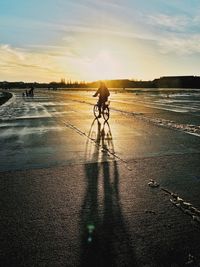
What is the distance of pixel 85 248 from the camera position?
169 inches

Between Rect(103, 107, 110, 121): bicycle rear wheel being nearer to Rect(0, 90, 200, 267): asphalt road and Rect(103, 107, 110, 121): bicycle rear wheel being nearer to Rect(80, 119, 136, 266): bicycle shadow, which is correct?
Rect(0, 90, 200, 267): asphalt road

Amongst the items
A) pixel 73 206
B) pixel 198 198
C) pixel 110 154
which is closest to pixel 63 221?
pixel 73 206

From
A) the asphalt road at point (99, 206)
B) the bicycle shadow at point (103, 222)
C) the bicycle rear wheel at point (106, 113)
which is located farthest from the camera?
the bicycle rear wheel at point (106, 113)

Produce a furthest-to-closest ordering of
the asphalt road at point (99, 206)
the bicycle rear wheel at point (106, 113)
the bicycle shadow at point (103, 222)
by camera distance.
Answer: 1. the bicycle rear wheel at point (106, 113)
2. the asphalt road at point (99, 206)
3. the bicycle shadow at point (103, 222)

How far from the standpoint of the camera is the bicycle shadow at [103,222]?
4055 millimetres

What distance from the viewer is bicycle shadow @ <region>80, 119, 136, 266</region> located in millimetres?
4055

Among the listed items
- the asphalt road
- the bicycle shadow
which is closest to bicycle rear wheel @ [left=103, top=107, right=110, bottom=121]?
the asphalt road

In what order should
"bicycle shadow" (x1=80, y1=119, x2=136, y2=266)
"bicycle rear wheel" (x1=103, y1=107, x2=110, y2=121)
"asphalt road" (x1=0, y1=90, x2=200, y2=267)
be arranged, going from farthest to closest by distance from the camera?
"bicycle rear wheel" (x1=103, y1=107, x2=110, y2=121)
"asphalt road" (x1=0, y1=90, x2=200, y2=267)
"bicycle shadow" (x1=80, y1=119, x2=136, y2=266)

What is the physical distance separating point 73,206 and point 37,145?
251 inches

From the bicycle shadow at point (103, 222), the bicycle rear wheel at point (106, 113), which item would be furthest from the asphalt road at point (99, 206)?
the bicycle rear wheel at point (106, 113)

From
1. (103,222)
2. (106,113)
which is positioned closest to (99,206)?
(103,222)

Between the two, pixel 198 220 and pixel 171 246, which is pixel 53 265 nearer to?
pixel 171 246

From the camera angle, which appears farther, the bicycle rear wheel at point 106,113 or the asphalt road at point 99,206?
the bicycle rear wheel at point 106,113

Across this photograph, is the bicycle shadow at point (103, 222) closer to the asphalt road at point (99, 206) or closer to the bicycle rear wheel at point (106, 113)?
the asphalt road at point (99, 206)
